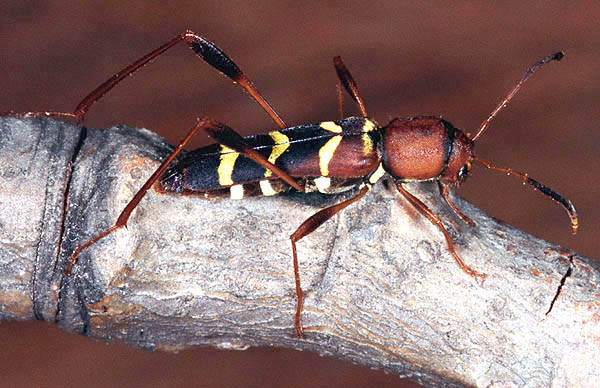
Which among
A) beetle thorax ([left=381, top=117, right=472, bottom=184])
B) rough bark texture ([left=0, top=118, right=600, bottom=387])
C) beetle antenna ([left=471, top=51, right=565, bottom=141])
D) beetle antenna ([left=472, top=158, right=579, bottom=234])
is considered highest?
beetle antenna ([left=471, top=51, right=565, bottom=141])

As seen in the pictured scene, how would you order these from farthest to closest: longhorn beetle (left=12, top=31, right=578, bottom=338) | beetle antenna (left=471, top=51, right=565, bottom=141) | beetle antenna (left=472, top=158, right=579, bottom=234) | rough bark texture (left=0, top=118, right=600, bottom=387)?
beetle antenna (left=471, top=51, right=565, bottom=141) < beetle antenna (left=472, top=158, right=579, bottom=234) < longhorn beetle (left=12, top=31, right=578, bottom=338) < rough bark texture (left=0, top=118, right=600, bottom=387)

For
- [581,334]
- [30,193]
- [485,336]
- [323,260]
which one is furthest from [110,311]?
[581,334]

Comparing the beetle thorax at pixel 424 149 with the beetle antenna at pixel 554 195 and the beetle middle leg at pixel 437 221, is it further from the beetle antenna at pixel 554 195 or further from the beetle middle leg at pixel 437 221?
the beetle middle leg at pixel 437 221

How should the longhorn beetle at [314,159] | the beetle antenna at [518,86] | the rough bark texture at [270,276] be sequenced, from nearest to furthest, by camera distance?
the rough bark texture at [270,276], the longhorn beetle at [314,159], the beetle antenna at [518,86]

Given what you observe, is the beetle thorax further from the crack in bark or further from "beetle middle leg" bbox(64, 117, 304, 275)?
the crack in bark

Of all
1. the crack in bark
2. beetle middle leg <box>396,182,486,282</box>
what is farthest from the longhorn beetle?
the crack in bark

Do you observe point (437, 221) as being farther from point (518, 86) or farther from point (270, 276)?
point (518, 86)

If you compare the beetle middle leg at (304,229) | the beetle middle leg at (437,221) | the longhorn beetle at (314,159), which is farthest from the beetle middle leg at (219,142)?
the beetle middle leg at (437,221)
